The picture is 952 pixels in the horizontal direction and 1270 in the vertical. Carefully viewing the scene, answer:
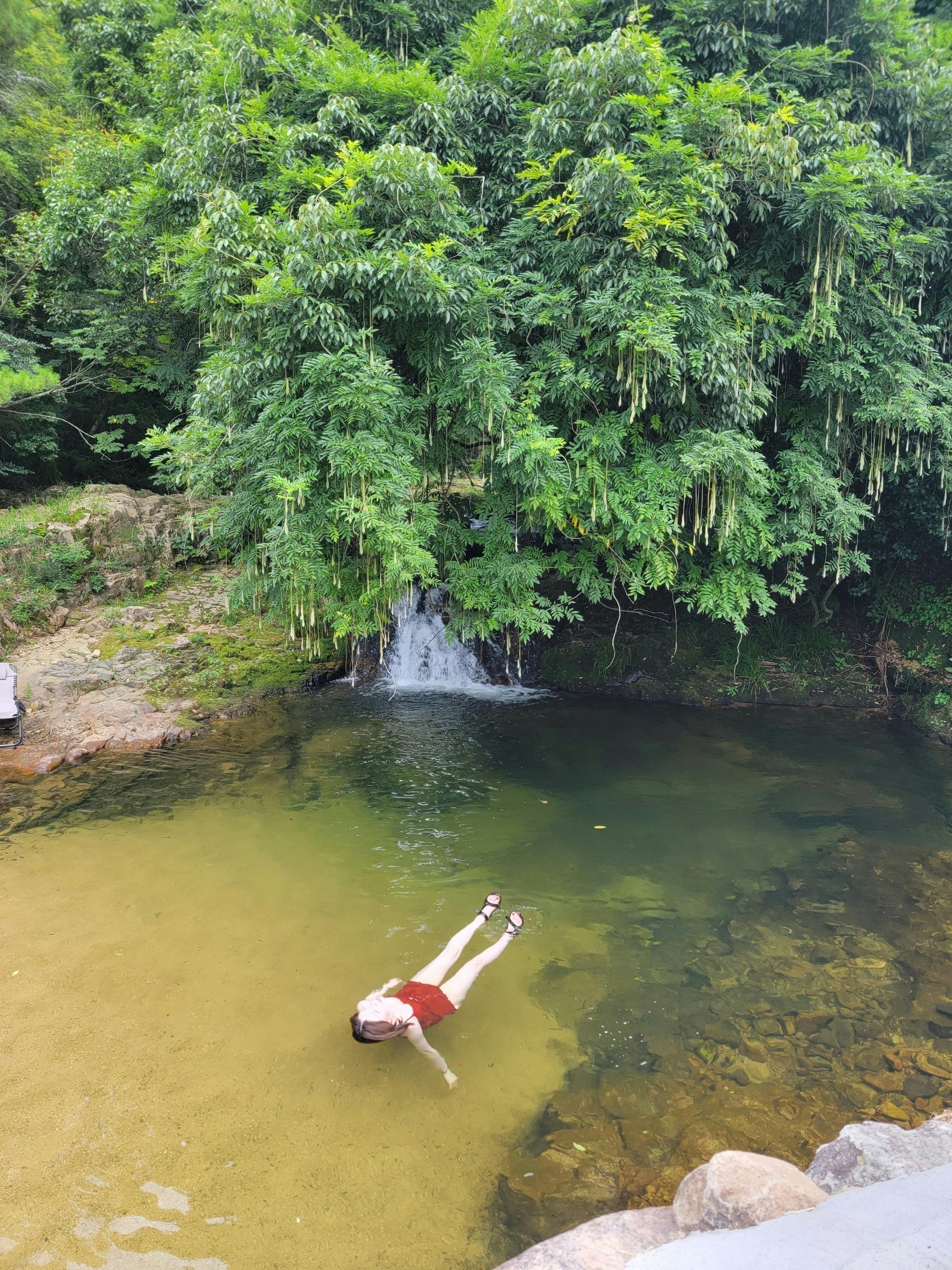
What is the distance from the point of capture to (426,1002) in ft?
13.3

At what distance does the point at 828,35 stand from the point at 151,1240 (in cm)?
1079

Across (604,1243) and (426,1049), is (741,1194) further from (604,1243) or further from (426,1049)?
(426,1049)

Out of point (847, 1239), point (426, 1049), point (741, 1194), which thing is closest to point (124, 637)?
point (426, 1049)

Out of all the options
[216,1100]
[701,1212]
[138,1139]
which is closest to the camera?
[701,1212]

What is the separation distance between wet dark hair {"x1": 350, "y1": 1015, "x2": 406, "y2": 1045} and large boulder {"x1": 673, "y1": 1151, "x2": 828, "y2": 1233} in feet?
5.16

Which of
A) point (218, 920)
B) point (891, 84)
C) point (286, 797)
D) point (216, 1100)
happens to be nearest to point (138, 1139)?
point (216, 1100)

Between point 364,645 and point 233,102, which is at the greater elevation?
point 233,102

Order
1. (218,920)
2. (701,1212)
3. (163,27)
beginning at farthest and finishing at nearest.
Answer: (163,27) → (218,920) → (701,1212)

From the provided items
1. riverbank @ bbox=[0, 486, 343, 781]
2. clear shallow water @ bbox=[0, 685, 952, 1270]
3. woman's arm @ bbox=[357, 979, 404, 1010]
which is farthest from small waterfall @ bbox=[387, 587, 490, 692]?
woman's arm @ bbox=[357, 979, 404, 1010]

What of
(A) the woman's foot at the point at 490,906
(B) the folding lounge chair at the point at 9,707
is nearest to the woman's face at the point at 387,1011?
(A) the woman's foot at the point at 490,906

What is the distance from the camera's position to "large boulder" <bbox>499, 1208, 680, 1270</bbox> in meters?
2.46

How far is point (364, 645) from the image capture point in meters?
11.6

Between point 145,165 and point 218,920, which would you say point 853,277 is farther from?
point 145,165

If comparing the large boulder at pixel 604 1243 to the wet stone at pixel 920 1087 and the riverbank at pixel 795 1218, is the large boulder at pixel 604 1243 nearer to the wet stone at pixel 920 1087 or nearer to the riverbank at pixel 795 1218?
the riverbank at pixel 795 1218
